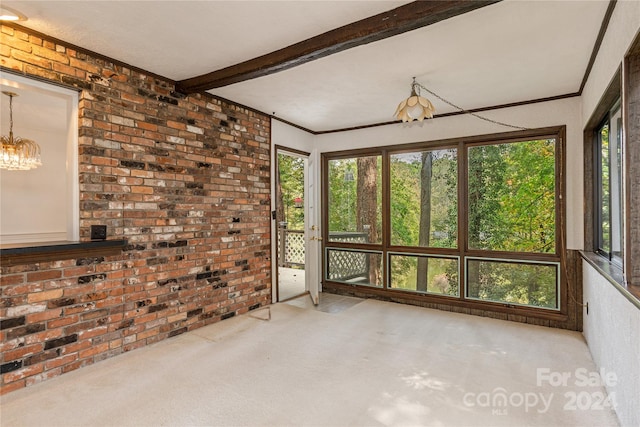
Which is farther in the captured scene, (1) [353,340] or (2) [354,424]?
(1) [353,340]

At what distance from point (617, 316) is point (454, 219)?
2385mm

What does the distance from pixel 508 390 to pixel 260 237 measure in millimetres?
3069

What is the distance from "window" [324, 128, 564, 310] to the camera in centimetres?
388

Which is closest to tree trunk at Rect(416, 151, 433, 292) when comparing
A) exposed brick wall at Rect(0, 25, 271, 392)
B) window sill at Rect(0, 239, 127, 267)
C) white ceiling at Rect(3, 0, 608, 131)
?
white ceiling at Rect(3, 0, 608, 131)

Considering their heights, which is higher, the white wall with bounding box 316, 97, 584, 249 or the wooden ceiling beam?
the wooden ceiling beam

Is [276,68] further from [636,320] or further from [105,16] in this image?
[636,320]

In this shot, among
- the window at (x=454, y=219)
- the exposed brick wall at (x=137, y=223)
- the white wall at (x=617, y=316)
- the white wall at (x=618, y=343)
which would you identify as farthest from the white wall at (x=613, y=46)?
the exposed brick wall at (x=137, y=223)

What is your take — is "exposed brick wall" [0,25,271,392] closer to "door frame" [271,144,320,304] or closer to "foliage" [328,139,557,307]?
"door frame" [271,144,320,304]

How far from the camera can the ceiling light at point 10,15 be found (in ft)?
6.97

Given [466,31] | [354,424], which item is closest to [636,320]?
→ [354,424]

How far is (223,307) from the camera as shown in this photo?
3.86 meters

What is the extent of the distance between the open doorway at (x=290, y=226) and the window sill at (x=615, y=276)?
3.57 metres

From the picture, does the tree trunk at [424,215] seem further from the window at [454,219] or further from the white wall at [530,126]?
the white wall at [530,126]

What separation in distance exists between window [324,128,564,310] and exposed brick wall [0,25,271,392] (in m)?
1.65
